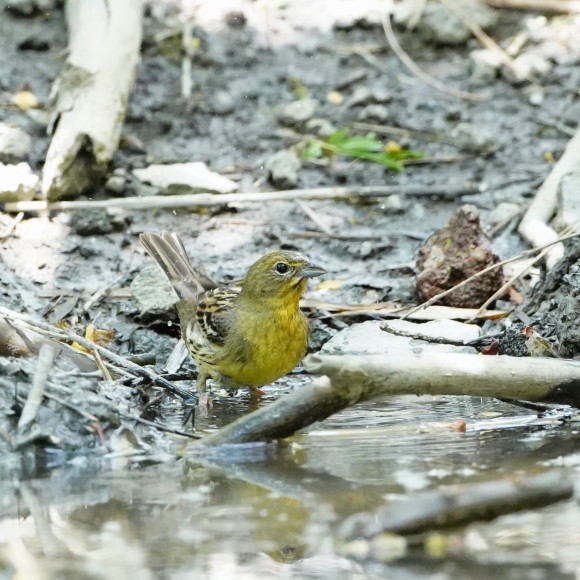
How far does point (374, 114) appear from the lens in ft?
33.1

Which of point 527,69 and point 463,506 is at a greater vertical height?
point 527,69

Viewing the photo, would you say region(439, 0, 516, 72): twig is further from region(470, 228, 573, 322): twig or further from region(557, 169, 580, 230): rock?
region(470, 228, 573, 322): twig

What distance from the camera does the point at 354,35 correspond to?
36.3 feet

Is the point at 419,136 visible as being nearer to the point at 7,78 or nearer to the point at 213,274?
the point at 213,274

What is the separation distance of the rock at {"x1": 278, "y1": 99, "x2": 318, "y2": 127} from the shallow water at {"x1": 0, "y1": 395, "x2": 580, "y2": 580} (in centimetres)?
421

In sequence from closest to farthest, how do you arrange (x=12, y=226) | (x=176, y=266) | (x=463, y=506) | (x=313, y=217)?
1. (x=463, y=506)
2. (x=176, y=266)
3. (x=12, y=226)
4. (x=313, y=217)

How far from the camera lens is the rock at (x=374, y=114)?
10.1m

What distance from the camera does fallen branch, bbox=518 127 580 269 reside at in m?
8.36

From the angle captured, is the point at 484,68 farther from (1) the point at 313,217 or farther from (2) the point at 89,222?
(2) the point at 89,222

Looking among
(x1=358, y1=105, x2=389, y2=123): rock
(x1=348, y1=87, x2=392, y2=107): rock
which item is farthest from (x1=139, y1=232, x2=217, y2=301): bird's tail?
(x1=348, y1=87, x2=392, y2=107): rock

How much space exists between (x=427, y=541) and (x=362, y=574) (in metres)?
0.33

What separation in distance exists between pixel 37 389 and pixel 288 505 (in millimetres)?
1456

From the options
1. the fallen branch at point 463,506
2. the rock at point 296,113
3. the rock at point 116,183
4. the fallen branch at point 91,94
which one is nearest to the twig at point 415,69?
the rock at point 296,113

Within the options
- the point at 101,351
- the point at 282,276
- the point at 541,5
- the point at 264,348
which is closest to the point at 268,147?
the point at 282,276
